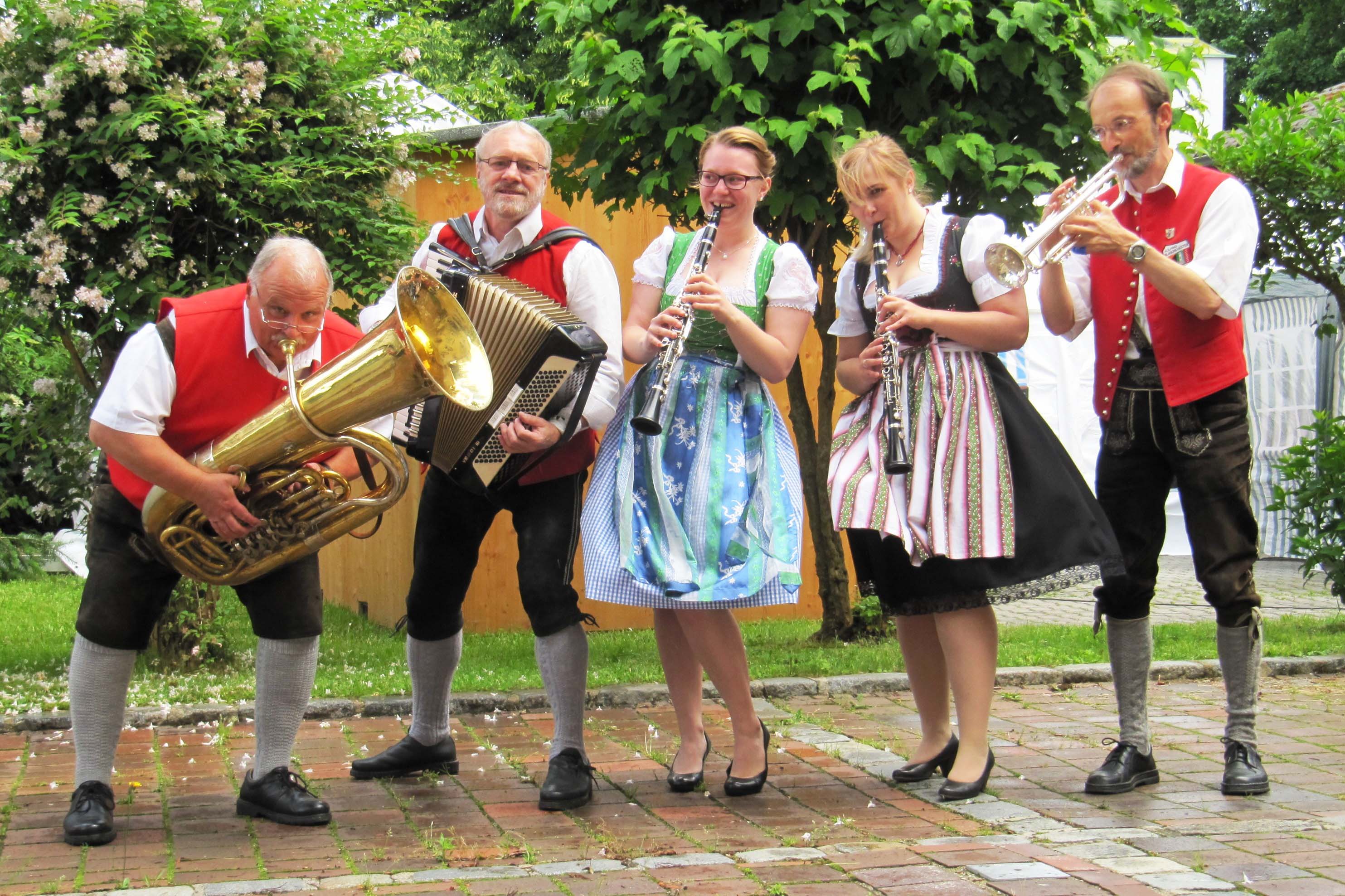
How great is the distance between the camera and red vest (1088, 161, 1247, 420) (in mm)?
4289

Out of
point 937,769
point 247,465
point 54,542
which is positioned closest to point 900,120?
point 937,769

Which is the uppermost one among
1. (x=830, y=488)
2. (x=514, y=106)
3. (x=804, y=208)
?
(x=514, y=106)

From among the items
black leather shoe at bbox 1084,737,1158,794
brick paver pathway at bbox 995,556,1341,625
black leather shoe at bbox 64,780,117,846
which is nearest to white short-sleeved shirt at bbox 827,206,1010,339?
black leather shoe at bbox 1084,737,1158,794

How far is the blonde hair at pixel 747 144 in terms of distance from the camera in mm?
4367

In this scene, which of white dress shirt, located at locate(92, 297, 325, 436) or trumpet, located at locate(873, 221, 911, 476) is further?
trumpet, located at locate(873, 221, 911, 476)

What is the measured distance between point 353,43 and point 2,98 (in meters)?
1.52

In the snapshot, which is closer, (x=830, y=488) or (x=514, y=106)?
(x=830, y=488)

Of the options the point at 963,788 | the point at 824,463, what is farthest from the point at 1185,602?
the point at 963,788

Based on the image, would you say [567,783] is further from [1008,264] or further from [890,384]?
[1008,264]

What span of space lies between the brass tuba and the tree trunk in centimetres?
355

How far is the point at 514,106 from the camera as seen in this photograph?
31.4 ft

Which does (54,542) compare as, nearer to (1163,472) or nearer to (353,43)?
(353,43)

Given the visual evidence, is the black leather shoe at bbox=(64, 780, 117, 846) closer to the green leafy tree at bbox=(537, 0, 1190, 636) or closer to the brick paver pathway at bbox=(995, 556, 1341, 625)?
the green leafy tree at bbox=(537, 0, 1190, 636)

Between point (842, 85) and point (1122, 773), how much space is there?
3.18m
